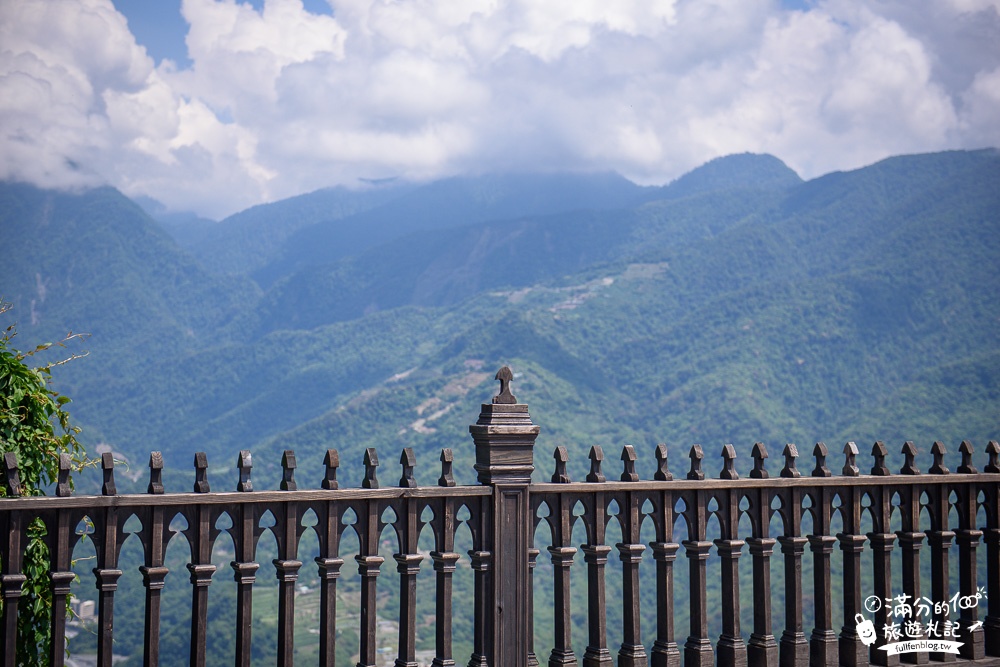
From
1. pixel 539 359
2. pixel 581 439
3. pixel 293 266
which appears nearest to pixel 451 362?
pixel 539 359

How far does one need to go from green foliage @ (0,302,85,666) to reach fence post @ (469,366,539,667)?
2.00m

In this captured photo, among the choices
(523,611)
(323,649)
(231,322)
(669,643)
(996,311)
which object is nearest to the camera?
(323,649)

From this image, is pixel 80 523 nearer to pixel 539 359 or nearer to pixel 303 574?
pixel 303 574

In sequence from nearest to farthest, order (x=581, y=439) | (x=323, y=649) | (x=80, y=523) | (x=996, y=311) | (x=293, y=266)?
(x=80, y=523), (x=323, y=649), (x=581, y=439), (x=996, y=311), (x=293, y=266)

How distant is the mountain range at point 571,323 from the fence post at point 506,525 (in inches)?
2155

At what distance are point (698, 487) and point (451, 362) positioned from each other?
338ft

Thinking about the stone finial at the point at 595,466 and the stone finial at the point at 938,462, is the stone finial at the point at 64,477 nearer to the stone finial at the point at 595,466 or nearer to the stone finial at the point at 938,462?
the stone finial at the point at 595,466

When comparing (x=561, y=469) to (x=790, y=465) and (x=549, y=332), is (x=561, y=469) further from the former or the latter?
(x=549, y=332)

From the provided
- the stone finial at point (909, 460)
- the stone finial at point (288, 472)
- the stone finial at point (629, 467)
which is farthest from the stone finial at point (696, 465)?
the stone finial at point (288, 472)

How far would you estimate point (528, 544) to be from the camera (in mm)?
5066

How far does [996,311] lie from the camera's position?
3819 inches

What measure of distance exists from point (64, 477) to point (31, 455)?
66cm

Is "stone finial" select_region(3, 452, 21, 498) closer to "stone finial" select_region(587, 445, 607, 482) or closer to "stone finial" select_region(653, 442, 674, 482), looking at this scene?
"stone finial" select_region(587, 445, 607, 482)

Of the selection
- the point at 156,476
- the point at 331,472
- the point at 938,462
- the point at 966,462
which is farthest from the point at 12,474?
the point at 966,462
